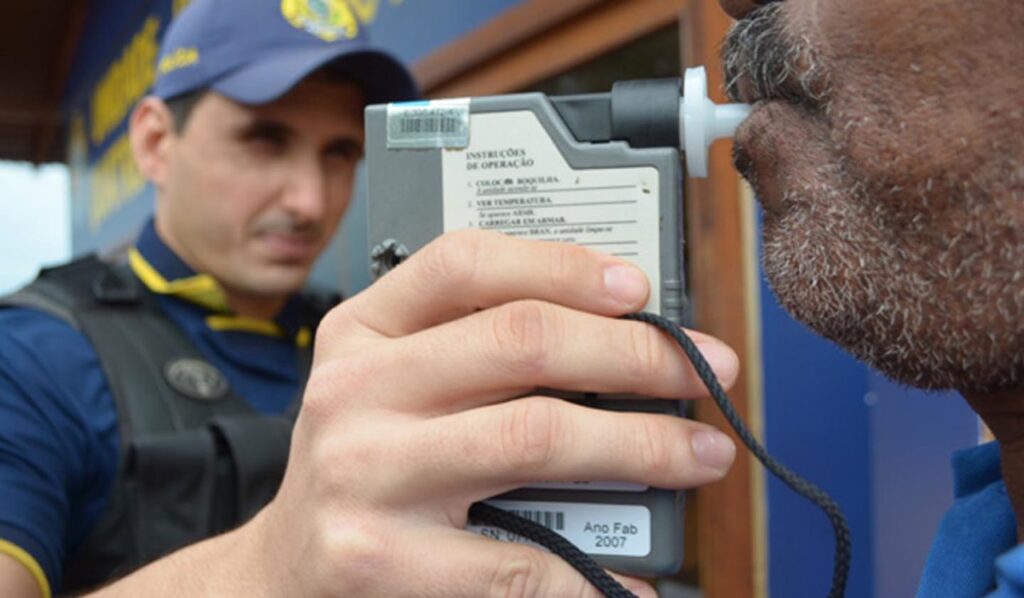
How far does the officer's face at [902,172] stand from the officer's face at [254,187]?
1.03 m

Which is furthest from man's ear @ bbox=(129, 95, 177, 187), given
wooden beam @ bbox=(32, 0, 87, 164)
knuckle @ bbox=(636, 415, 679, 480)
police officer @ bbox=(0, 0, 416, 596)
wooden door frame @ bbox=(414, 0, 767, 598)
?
wooden beam @ bbox=(32, 0, 87, 164)

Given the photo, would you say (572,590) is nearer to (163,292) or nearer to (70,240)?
(163,292)

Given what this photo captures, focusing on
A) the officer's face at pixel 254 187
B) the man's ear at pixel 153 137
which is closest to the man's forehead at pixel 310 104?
the officer's face at pixel 254 187

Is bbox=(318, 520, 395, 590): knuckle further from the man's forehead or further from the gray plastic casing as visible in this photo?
the man's forehead

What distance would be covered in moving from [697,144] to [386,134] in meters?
0.21

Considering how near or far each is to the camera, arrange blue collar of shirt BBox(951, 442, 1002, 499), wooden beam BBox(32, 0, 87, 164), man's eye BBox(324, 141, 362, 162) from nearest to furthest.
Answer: blue collar of shirt BBox(951, 442, 1002, 499) → man's eye BBox(324, 141, 362, 162) → wooden beam BBox(32, 0, 87, 164)

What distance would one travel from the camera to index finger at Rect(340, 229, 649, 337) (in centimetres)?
56

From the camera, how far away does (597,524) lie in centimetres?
61

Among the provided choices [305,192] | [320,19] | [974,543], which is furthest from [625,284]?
[320,19]

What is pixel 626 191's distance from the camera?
23.7 inches

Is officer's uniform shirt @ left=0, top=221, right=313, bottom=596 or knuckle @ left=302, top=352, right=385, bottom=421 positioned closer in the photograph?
knuckle @ left=302, top=352, right=385, bottom=421

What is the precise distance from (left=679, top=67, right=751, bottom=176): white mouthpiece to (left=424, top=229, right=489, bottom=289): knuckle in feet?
0.48

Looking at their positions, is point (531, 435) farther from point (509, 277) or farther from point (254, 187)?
point (254, 187)

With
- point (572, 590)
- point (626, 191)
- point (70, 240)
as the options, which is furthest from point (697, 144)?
point (70, 240)
